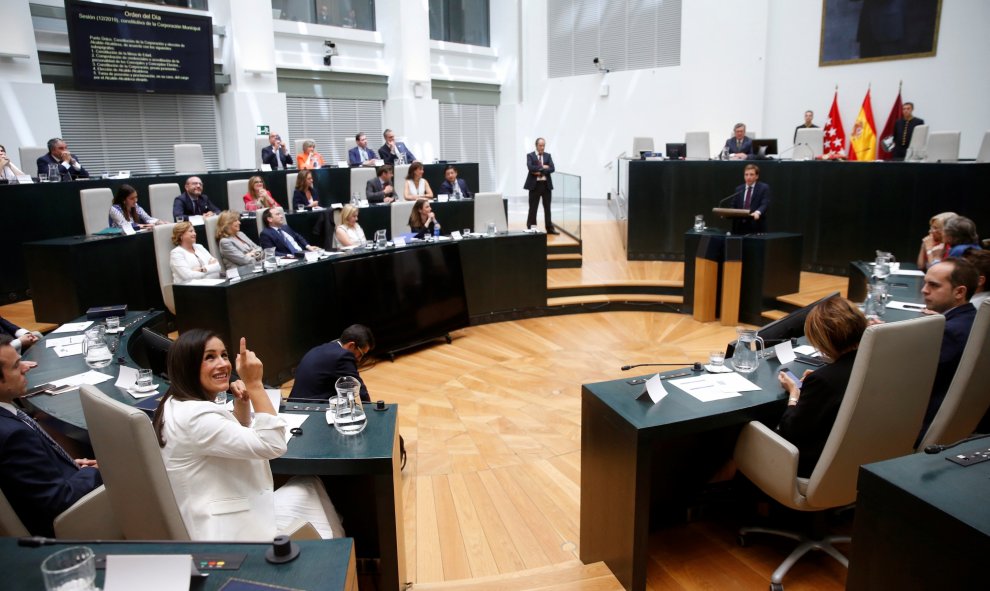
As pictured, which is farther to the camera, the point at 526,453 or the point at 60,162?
the point at 60,162

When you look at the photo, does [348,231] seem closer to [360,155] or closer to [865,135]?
[360,155]

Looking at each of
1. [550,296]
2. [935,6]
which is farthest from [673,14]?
[550,296]

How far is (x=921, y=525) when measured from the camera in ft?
5.84

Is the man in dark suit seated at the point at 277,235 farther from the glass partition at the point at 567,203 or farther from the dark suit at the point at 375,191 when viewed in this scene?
the glass partition at the point at 567,203

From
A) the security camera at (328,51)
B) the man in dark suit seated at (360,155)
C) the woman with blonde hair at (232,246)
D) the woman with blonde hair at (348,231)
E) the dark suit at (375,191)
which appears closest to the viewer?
the woman with blonde hair at (232,246)

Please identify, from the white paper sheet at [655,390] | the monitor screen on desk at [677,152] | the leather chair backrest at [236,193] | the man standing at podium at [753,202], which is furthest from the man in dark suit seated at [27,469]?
the monitor screen on desk at [677,152]

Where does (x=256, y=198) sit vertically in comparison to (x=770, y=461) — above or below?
above

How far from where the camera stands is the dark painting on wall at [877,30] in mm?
9773

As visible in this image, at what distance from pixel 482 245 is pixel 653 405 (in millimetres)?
4736

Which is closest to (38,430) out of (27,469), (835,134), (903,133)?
(27,469)

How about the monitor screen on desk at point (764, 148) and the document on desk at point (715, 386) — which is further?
the monitor screen on desk at point (764, 148)

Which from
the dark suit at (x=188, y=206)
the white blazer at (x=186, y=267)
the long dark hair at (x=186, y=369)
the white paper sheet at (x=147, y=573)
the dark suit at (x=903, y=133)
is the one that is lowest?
the white paper sheet at (x=147, y=573)

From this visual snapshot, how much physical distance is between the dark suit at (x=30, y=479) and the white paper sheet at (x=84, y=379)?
1.02m

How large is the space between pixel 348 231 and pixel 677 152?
5.13 m
